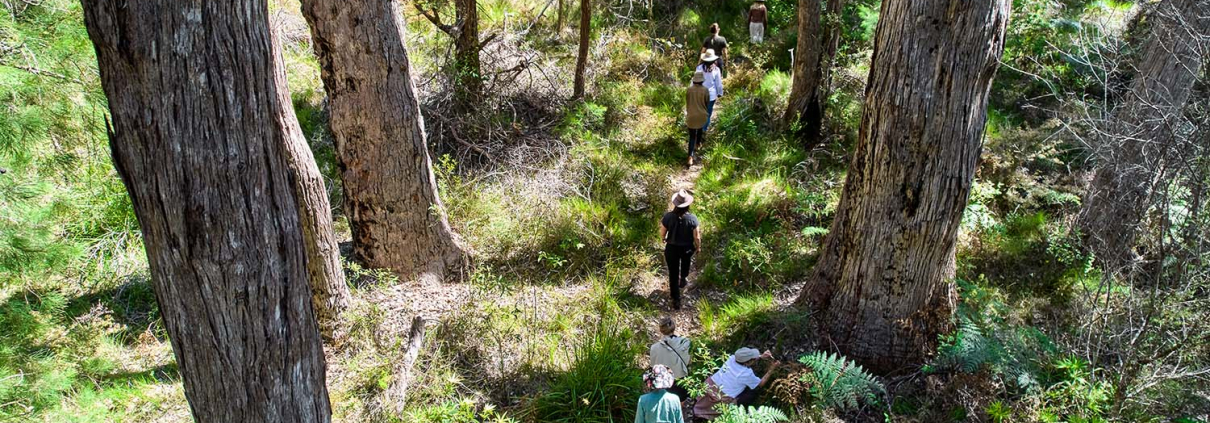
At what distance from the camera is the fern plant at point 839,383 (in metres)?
5.50

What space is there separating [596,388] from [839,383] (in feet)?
6.51

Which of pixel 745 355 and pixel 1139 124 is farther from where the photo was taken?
pixel 1139 124

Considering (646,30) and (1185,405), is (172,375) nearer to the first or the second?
(1185,405)

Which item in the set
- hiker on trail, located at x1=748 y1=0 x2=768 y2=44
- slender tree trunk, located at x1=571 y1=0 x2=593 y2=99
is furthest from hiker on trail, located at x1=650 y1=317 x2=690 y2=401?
hiker on trail, located at x1=748 y1=0 x2=768 y2=44

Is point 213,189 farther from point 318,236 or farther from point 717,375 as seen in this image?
point 717,375

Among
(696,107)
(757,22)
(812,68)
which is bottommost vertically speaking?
(696,107)

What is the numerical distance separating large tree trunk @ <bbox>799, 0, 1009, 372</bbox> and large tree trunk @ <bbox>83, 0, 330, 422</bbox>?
432 centimetres

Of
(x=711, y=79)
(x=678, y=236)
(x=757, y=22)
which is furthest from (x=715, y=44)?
(x=678, y=236)

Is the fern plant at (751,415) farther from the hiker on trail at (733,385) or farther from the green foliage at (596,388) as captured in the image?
the green foliage at (596,388)

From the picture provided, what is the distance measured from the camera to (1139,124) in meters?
6.28

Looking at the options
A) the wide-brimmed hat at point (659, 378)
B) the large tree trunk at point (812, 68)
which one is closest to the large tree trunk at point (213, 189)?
the wide-brimmed hat at point (659, 378)

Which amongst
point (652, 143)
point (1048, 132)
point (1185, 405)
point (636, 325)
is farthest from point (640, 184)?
point (1185, 405)

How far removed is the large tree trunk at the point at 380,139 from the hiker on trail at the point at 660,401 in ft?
10.5

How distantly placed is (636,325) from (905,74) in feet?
11.3
